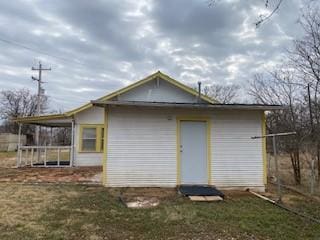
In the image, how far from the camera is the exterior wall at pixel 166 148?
8.73 meters

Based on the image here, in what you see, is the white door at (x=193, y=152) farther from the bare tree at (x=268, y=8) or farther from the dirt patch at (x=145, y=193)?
the bare tree at (x=268, y=8)

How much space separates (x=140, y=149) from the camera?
8.79m

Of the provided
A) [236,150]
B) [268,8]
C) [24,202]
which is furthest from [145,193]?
[268,8]

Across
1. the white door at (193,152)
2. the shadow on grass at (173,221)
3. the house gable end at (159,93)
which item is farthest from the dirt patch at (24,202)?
the house gable end at (159,93)

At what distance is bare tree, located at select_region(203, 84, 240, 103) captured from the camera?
1387 inches

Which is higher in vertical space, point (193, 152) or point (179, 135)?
point (179, 135)

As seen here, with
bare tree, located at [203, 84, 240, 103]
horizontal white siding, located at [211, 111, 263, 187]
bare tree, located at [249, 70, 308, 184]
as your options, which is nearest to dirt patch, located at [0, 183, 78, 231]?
horizontal white siding, located at [211, 111, 263, 187]

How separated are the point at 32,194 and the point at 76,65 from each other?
707 inches

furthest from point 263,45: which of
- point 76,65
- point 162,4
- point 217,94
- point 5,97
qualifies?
point 5,97

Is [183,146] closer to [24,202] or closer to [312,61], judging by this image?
[24,202]

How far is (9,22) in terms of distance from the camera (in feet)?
40.6

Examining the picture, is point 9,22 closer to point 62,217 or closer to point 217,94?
point 62,217

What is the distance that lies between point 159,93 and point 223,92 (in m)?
25.8

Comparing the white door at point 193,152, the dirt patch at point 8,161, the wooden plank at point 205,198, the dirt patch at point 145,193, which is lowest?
the wooden plank at point 205,198
